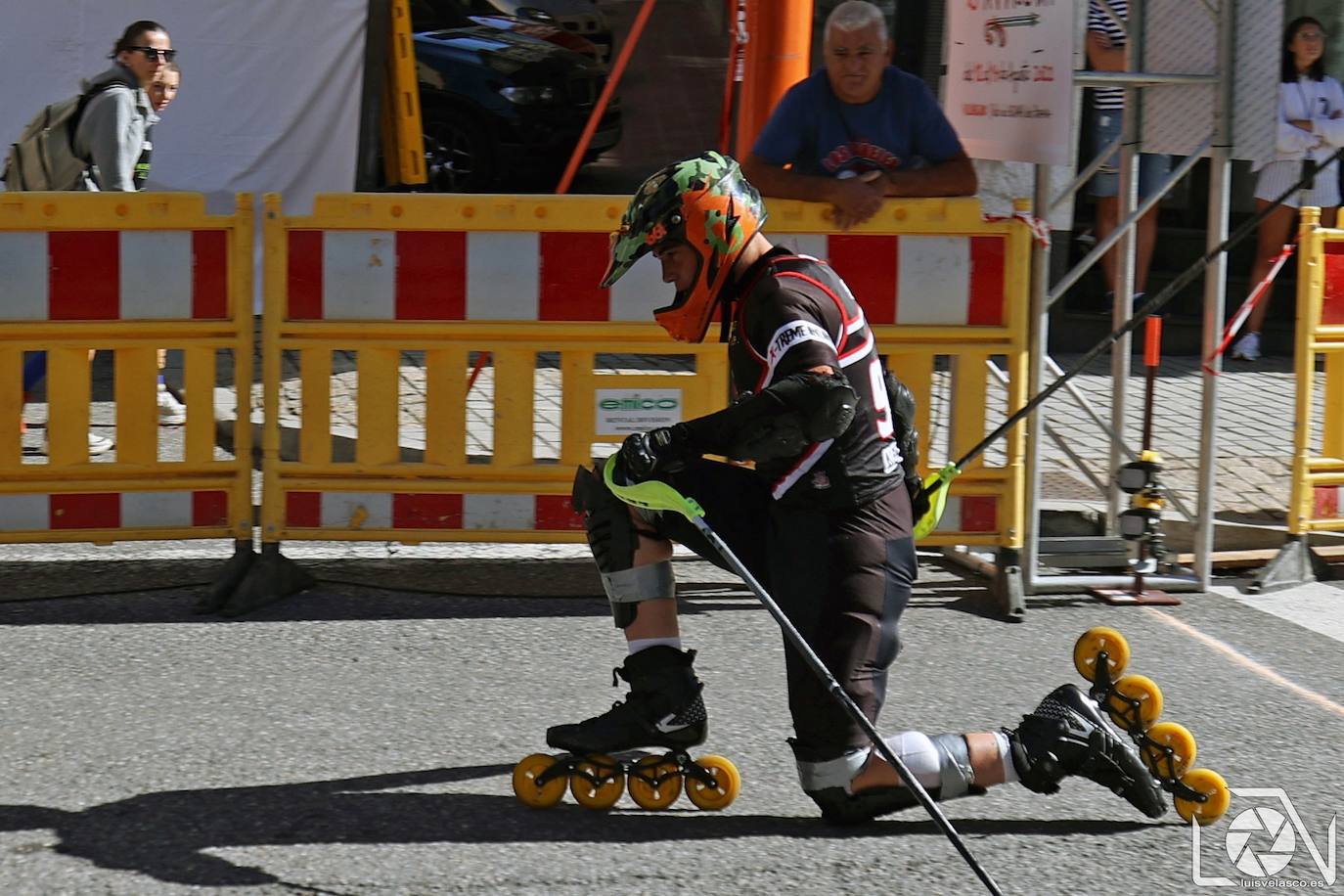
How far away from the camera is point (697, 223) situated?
4246 mm

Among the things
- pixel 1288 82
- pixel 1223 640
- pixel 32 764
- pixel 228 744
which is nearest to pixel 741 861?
pixel 228 744

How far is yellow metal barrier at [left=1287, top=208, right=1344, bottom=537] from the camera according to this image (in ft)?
22.5

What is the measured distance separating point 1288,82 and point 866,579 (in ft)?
25.0

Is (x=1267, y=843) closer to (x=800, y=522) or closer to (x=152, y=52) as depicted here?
(x=800, y=522)

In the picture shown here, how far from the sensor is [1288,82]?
10766 millimetres

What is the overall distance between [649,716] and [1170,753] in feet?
4.02

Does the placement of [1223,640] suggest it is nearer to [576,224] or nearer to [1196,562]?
[1196,562]

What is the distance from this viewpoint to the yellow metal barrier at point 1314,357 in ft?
22.5

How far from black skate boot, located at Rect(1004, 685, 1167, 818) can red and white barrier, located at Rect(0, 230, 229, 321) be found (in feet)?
10.8

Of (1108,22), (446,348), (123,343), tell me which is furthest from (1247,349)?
(123,343)

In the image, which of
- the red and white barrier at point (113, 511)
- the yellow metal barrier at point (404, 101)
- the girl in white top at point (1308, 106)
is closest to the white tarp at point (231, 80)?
the yellow metal barrier at point (404, 101)

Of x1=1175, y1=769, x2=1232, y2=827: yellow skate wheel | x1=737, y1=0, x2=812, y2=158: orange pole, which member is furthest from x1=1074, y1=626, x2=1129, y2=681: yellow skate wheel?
x1=737, y1=0, x2=812, y2=158: orange pole

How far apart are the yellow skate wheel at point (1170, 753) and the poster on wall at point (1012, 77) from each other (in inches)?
106

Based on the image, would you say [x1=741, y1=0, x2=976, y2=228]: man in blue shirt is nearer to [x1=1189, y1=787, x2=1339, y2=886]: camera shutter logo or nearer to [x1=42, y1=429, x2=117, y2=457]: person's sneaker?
[x1=42, y1=429, x2=117, y2=457]: person's sneaker
